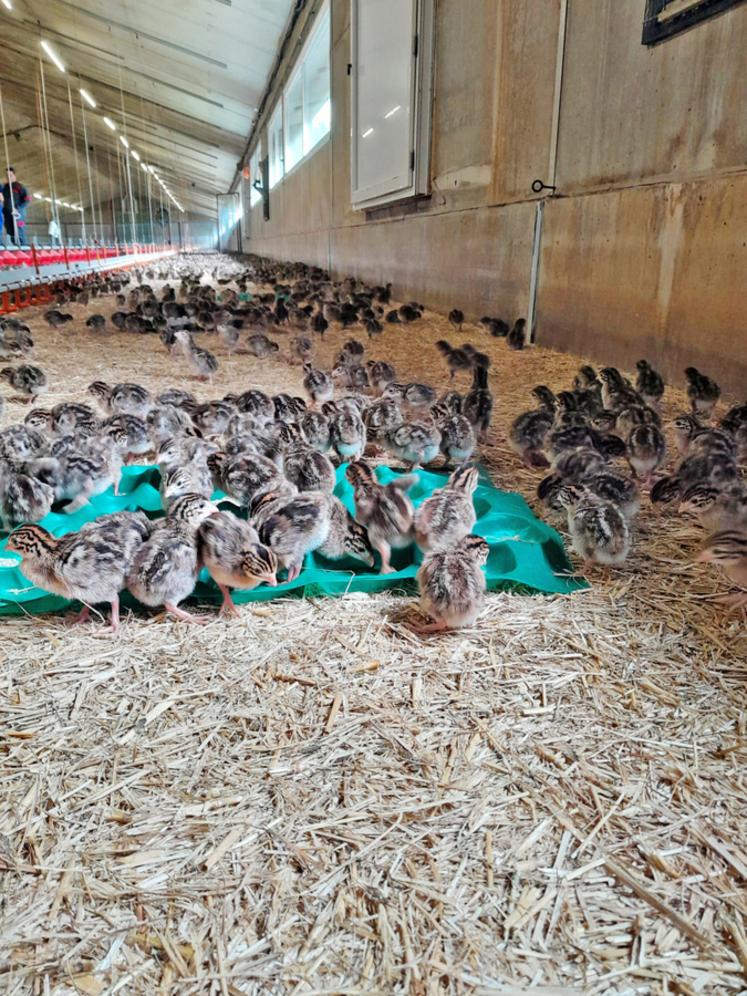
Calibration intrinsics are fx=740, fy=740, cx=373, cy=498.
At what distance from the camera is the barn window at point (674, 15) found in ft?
18.3

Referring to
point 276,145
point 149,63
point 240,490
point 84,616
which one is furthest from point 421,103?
point 276,145

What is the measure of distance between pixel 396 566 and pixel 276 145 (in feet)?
103

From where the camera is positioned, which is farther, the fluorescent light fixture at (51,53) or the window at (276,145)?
the window at (276,145)

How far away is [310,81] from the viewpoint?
2403cm

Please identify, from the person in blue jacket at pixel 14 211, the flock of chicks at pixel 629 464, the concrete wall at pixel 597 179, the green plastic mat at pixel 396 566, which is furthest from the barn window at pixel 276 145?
the green plastic mat at pixel 396 566

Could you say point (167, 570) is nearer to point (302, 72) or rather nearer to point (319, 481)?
point (319, 481)

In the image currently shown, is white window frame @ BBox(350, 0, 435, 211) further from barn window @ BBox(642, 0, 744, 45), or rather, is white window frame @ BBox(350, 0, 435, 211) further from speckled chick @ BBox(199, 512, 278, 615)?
speckled chick @ BBox(199, 512, 278, 615)

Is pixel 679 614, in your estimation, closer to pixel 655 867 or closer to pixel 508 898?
pixel 655 867

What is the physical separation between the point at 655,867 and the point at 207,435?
159 inches

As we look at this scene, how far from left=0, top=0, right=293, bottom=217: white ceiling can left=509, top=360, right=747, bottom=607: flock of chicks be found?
17.4 m

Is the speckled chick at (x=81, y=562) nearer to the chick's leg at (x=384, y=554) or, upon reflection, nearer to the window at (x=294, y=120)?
the chick's leg at (x=384, y=554)

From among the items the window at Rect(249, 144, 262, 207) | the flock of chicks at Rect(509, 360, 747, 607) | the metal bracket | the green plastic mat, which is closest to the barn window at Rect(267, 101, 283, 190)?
the window at Rect(249, 144, 262, 207)

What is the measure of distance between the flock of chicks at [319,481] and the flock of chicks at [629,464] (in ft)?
0.03

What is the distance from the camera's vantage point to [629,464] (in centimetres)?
463
